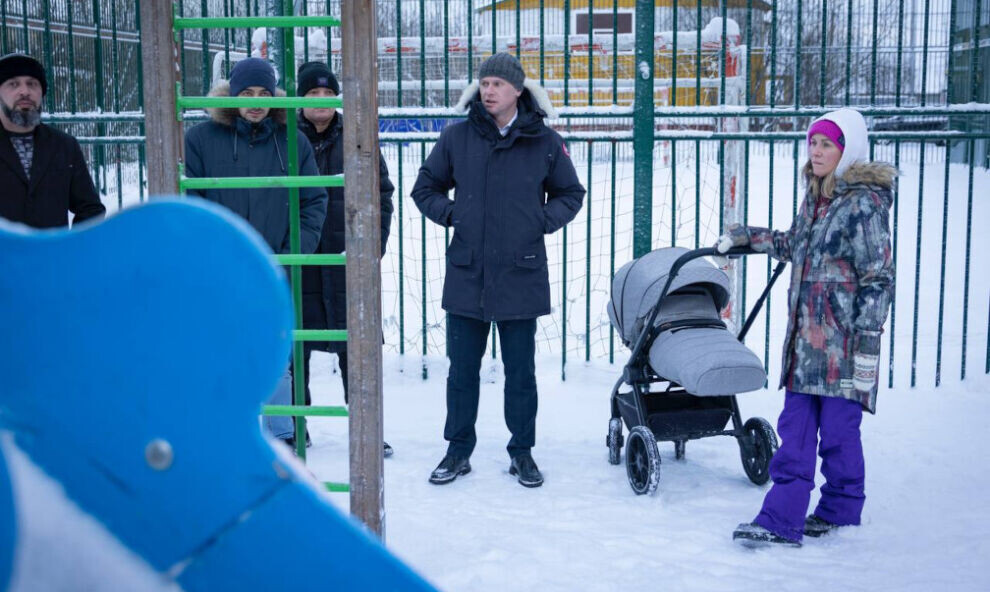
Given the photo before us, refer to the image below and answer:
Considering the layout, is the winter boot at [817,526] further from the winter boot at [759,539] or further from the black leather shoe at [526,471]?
the black leather shoe at [526,471]

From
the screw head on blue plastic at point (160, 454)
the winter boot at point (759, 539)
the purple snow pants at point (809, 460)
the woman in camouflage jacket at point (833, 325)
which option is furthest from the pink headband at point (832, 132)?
the screw head on blue plastic at point (160, 454)

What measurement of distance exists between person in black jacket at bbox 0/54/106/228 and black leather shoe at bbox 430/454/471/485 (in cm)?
201

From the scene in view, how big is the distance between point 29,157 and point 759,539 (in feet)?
11.3

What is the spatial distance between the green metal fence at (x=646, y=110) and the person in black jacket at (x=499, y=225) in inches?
34.2

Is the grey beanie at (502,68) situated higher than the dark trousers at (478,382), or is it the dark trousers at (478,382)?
the grey beanie at (502,68)

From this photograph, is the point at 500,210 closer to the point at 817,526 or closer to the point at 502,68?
the point at 502,68

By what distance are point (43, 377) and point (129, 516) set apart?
0.20 metres

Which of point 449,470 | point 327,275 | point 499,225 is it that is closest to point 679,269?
point 499,225

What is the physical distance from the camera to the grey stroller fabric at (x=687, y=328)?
4.15 m

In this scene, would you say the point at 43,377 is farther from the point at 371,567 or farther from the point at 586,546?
the point at 586,546

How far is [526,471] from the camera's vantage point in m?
4.57

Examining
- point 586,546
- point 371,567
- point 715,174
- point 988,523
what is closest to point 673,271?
point 586,546

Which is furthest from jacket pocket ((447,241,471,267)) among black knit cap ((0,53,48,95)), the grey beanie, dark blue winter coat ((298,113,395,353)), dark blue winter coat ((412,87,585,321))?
black knit cap ((0,53,48,95))

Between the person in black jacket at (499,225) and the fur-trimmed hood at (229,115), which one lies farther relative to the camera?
the person in black jacket at (499,225)
